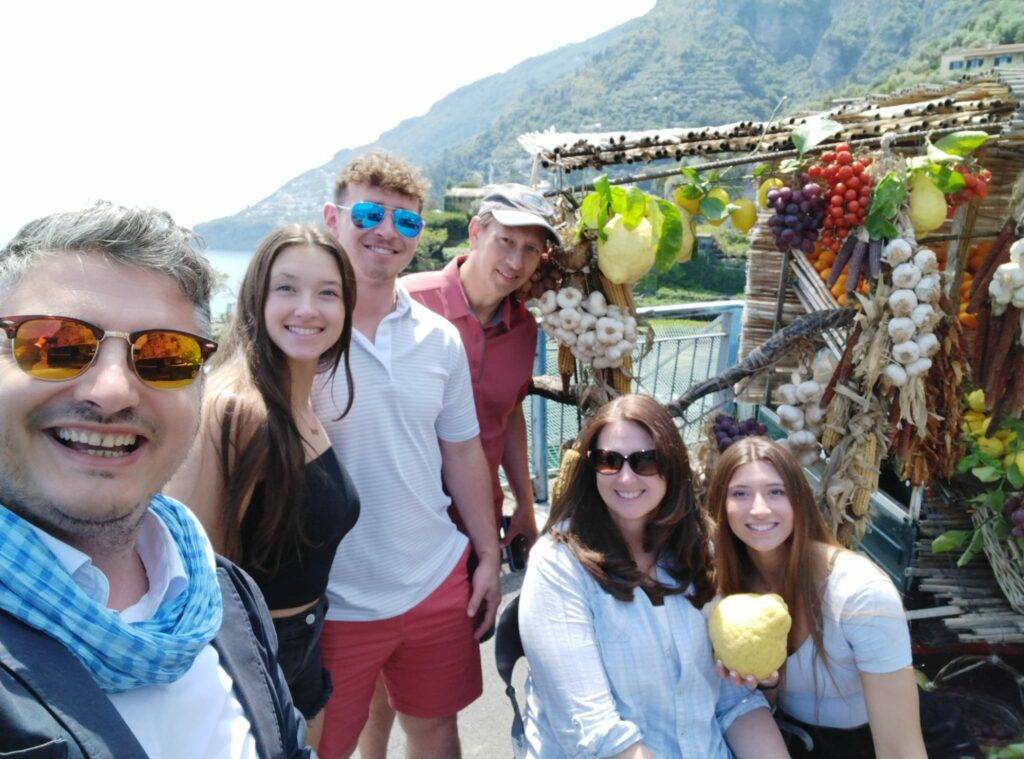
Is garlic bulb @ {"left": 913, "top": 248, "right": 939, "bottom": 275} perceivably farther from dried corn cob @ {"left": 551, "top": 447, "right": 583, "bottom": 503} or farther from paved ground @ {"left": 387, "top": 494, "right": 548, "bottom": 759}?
paved ground @ {"left": 387, "top": 494, "right": 548, "bottom": 759}

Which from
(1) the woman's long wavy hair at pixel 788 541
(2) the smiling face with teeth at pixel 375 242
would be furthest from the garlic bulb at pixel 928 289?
(2) the smiling face with teeth at pixel 375 242

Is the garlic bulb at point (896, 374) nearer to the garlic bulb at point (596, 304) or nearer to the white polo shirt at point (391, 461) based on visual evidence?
the garlic bulb at point (596, 304)

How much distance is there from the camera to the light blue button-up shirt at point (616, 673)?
167 cm

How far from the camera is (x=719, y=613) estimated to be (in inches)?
69.2

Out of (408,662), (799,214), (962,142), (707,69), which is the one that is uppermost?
(707,69)

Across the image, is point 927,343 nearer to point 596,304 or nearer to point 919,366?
point 919,366

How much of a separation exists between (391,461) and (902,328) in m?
1.46

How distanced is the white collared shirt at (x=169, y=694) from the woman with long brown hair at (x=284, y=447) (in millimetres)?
354

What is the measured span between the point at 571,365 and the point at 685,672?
1148 mm

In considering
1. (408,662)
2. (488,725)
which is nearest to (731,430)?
(408,662)

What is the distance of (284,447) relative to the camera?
153 cm

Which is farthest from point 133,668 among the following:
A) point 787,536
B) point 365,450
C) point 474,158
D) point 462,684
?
point 474,158

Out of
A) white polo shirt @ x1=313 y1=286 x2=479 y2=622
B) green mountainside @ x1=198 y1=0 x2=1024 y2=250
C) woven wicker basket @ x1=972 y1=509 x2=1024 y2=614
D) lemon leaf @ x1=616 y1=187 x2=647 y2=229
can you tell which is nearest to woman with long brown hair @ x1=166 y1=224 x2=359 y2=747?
white polo shirt @ x1=313 y1=286 x2=479 y2=622

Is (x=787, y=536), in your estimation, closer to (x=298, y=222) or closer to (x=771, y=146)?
(x=771, y=146)
